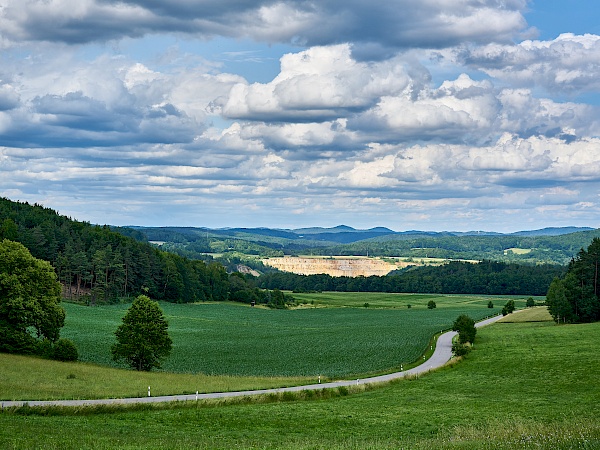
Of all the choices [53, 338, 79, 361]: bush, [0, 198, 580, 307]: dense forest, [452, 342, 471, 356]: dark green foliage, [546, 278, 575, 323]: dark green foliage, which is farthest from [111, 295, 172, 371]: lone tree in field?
[0, 198, 580, 307]: dense forest

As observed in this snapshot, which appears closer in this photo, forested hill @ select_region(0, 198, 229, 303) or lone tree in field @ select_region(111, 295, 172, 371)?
lone tree in field @ select_region(111, 295, 172, 371)

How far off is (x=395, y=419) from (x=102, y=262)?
11367 cm

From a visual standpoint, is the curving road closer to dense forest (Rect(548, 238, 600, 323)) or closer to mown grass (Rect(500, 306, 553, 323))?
dense forest (Rect(548, 238, 600, 323))

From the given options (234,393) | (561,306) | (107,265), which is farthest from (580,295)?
(107,265)

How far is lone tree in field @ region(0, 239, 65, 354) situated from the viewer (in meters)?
59.4

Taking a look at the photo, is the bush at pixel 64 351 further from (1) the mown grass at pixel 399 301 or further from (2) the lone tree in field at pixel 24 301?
(1) the mown grass at pixel 399 301

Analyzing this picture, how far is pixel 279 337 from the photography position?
9969cm

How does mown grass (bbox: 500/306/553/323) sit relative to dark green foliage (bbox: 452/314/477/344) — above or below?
below

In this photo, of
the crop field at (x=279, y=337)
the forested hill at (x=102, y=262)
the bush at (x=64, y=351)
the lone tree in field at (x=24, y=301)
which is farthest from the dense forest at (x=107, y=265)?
the bush at (x=64, y=351)

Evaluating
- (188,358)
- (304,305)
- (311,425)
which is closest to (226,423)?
(311,425)

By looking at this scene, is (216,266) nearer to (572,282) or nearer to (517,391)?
(572,282)

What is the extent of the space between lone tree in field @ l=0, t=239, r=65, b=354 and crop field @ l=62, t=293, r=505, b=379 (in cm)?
654

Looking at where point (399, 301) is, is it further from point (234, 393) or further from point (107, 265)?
point (234, 393)

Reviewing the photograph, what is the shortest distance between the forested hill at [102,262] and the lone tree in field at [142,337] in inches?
3040
